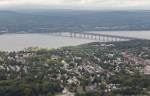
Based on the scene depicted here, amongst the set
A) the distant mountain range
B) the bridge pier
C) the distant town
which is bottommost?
the distant mountain range

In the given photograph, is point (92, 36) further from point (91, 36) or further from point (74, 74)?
point (74, 74)

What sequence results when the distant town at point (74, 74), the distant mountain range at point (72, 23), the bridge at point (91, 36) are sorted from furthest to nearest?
the distant mountain range at point (72, 23), the bridge at point (91, 36), the distant town at point (74, 74)

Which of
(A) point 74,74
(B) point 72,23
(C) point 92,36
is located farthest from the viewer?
(B) point 72,23

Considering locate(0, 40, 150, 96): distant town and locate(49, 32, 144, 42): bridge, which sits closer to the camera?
locate(0, 40, 150, 96): distant town

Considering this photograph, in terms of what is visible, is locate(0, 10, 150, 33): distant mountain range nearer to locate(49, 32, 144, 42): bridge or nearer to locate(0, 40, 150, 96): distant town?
locate(49, 32, 144, 42): bridge

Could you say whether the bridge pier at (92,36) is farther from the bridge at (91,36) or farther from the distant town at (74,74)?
the distant town at (74,74)

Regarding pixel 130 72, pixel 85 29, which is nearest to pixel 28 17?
pixel 85 29

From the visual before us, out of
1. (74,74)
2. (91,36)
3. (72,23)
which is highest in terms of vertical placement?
(74,74)

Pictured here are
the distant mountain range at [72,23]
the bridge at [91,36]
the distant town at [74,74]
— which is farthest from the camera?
the distant mountain range at [72,23]

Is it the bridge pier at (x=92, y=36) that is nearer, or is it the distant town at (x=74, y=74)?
the distant town at (x=74, y=74)

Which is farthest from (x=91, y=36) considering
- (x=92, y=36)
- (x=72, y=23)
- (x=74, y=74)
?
(x=74, y=74)

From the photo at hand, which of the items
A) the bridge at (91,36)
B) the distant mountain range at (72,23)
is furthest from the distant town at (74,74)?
the distant mountain range at (72,23)

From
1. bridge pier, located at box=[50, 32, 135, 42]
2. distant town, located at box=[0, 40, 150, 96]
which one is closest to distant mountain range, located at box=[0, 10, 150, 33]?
bridge pier, located at box=[50, 32, 135, 42]
